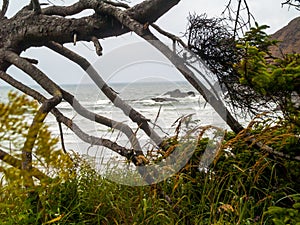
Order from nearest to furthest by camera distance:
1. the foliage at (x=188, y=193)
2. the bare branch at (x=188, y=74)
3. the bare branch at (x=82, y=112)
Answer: the foliage at (x=188, y=193) < the bare branch at (x=188, y=74) < the bare branch at (x=82, y=112)

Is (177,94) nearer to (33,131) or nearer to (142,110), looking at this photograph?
(142,110)

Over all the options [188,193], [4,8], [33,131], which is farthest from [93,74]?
[33,131]

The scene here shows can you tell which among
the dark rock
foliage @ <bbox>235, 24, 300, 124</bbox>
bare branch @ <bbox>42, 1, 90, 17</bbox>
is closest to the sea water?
the dark rock

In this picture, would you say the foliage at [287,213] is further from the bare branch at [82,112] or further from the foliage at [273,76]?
the bare branch at [82,112]

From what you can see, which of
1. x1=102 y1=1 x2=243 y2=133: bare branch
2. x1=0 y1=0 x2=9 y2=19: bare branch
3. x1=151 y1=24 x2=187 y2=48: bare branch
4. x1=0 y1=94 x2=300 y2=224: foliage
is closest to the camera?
x1=0 y1=94 x2=300 y2=224: foliage

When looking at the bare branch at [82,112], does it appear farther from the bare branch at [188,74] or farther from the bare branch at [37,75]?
the bare branch at [188,74]

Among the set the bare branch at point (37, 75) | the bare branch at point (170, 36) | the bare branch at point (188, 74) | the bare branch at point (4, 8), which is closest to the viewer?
the bare branch at point (188, 74)

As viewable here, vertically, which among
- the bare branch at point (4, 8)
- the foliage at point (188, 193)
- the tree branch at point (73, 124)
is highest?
the bare branch at point (4, 8)

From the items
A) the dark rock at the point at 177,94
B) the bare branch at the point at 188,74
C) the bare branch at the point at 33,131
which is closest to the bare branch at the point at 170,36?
the bare branch at the point at 188,74

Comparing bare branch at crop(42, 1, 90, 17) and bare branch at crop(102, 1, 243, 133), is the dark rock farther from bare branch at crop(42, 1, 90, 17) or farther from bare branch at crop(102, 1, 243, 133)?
bare branch at crop(42, 1, 90, 17)

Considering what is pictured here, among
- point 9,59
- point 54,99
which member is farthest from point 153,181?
point 9,59

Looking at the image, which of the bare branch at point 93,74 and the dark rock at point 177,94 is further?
the bare branch at point 93,74

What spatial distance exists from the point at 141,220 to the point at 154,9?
1.19 metres

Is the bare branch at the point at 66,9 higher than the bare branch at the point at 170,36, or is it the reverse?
the bare branch at the point at 66,9
